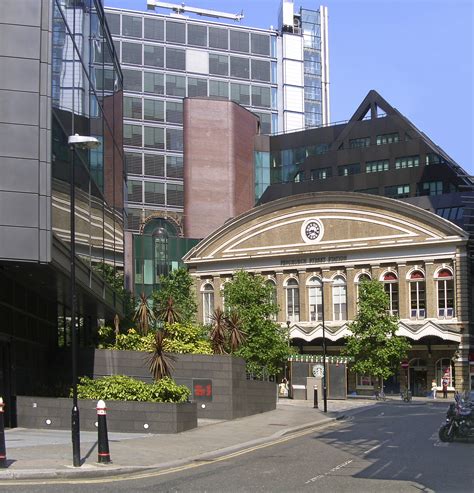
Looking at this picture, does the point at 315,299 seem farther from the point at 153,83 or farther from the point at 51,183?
the point at 51,183

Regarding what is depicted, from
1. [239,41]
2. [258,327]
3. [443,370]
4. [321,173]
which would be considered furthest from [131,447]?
[239,41]

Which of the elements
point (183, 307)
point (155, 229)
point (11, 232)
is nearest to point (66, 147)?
point (11, 232)

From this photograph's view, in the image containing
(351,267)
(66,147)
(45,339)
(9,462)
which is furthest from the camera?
(351,267)

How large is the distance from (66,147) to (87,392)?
8.30 meters

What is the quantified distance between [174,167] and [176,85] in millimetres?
15273

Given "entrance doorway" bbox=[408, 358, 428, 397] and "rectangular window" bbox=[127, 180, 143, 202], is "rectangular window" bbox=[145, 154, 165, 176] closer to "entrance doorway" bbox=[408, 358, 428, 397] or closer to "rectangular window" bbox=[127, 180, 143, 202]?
"rectangular window" bbox=[127, 180, 143, 202]

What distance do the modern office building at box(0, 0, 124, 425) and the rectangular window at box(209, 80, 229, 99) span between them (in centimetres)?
8327

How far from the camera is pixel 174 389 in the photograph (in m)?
29.5

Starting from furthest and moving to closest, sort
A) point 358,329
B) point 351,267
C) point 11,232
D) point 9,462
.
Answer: point 351,267, point 358,329, point 11,232, point 9,462

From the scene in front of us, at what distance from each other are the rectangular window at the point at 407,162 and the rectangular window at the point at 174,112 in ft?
96.5

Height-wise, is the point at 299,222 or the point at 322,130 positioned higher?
the point at 322,130

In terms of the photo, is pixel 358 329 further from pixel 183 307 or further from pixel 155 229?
pixel 155 229

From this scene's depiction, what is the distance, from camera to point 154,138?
366 feet

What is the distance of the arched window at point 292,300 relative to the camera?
273 feet
